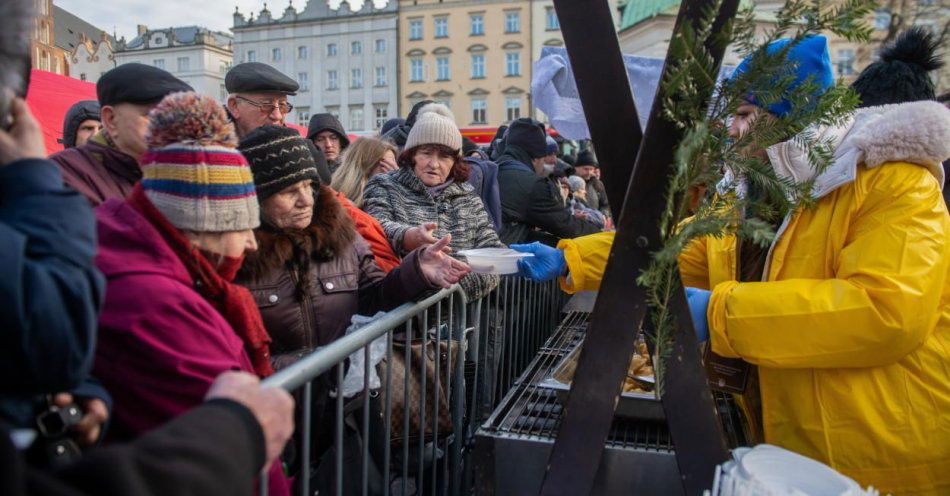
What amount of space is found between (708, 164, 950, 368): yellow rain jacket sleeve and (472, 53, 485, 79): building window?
47772 millimetres

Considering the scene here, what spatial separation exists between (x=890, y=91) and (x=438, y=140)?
2.14 meters

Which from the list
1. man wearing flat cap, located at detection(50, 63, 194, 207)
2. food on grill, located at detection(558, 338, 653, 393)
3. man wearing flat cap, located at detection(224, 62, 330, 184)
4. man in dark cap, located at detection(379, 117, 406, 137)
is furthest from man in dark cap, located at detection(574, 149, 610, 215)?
man wearing flat cap, located at detection(50, 63, 194, 207)

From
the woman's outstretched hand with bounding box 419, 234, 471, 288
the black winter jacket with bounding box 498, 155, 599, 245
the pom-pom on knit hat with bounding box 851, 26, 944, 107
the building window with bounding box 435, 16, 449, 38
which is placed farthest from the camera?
the building window with bounding box 435, 16, 449, 38

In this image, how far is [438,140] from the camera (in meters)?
3.51

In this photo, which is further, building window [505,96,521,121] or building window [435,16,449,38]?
building window [435,16,449,38]

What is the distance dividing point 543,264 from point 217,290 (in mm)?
1349

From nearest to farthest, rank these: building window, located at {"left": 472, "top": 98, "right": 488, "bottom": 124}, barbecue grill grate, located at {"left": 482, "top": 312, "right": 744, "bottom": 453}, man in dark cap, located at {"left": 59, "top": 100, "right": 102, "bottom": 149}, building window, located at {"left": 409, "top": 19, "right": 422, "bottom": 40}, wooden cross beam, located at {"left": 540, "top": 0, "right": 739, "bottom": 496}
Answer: wooden cross beam, located at {"left": 540, "top": 0, "right": 739, "bottom": 496}, barbecue grill grate, located at {"left": 482, "top": 312, "right": 744, "bottom": 453}, man in dark cap, located at {"left": 59, "top": 100, "right": 102, "bottom": 149}, building window, located at {"left": 472, "top": 98, "right": 488, "bottom": 124}, building window, located at {"left": 409, "top": 19, "right": 422, "bottom": 40}

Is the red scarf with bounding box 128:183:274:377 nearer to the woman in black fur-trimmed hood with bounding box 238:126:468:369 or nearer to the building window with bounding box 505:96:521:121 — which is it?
the woman in black fur-trimmed hood with bounding box 238:126:468:369

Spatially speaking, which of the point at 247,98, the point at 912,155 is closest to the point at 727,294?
the point at 912,155

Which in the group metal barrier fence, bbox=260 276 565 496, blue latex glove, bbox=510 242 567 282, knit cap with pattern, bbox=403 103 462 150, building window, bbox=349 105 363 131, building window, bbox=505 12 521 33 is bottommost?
metal barrier fence, bbox=260 276 565 496

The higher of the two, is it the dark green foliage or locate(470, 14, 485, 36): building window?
locate(470, 14, 485, 36): building window

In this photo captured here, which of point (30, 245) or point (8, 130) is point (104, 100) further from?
point (30, 245)

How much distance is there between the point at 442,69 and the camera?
48.8 meters

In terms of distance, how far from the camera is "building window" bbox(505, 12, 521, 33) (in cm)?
4650
